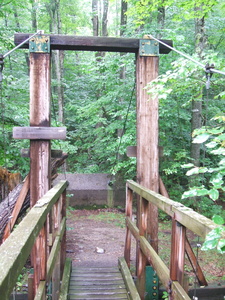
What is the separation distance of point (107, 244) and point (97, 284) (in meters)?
2.51

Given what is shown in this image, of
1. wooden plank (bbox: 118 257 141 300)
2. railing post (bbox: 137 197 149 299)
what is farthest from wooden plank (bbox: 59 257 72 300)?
railing post (bbox: 137 197 149 299)

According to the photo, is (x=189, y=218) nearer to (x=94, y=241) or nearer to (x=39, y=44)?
(x=39, y=44)

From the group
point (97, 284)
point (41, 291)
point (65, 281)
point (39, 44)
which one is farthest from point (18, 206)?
point (39, 44)

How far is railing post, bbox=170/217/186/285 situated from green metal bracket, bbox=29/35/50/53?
2822 millimetres

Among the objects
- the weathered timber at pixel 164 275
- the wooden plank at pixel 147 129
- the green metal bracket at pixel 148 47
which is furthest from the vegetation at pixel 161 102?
the weathered timber at pixel 164 275

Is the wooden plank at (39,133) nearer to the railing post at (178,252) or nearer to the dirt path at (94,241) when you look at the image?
the railing post at (178,252)

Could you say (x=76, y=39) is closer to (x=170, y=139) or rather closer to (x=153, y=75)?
(x=153, y=75)

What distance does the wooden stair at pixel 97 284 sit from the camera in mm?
3277

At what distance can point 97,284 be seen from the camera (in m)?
3.56

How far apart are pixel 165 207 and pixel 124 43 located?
251 cm

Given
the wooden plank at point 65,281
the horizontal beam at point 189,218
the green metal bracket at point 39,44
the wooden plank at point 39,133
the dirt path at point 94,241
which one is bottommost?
the dirt path at point 94,241

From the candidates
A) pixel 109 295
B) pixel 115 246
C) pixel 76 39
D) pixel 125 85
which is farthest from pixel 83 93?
pixel 109 295

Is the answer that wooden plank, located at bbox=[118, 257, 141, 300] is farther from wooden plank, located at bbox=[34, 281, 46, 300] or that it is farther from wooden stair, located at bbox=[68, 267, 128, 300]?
wooden plank, located at bbox=[34, 281, 46, 300]

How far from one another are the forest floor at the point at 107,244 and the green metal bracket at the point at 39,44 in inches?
138
